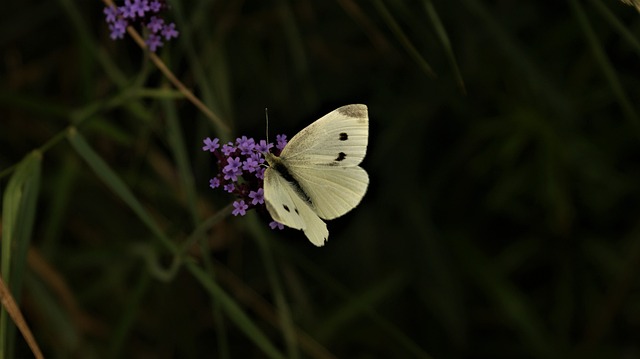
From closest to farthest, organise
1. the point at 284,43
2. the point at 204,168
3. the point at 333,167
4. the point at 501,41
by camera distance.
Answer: the point at 333,167 < the point at 501,41 < the point at 204,168 < the point at 284,43

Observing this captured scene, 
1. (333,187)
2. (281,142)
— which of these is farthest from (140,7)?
(333,187)

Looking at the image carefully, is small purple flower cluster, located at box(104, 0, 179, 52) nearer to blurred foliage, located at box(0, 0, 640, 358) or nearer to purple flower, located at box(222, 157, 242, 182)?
purple flower, located at box(222, 157, 242, 182)

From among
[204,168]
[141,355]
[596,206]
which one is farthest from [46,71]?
[596,206]

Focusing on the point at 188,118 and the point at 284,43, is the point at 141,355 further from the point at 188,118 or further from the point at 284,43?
the point at 284,43

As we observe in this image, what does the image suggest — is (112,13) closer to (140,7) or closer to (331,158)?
(140,7)

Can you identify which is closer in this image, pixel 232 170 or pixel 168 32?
pixel 232 170

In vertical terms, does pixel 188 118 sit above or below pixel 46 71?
below
